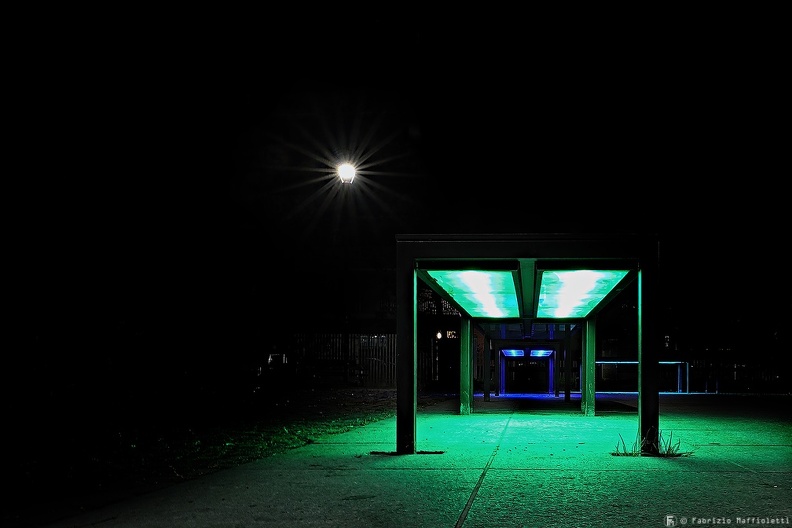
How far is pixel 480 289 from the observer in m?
11.4

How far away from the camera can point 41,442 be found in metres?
10.9

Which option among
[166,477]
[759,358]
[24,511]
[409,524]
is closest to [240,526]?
[409,524]

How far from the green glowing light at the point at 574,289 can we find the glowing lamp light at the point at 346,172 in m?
4.28

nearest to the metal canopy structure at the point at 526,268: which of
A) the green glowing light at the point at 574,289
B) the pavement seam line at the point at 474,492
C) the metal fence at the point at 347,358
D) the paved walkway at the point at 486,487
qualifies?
the green glowing light at the point at 574,289

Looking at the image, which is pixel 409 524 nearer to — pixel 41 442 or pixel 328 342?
pixel 41 442

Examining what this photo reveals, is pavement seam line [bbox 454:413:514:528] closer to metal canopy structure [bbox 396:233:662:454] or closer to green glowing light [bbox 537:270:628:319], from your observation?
metal canopy structure [bbox 396:233:662:454]

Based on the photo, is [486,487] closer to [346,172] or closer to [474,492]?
[474,492]

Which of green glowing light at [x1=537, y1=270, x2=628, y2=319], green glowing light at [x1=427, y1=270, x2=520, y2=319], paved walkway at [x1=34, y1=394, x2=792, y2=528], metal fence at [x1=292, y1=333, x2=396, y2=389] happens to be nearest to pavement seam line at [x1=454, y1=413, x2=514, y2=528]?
paved walkway at [x1=34, y1=394, x2=792, y2=528]

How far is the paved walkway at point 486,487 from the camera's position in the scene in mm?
5168

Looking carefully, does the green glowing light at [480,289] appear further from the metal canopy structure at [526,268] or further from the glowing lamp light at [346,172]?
the glowing lamp light at [346,172]

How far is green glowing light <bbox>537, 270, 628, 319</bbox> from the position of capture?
9.69m

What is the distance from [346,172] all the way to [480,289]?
16.5 feet

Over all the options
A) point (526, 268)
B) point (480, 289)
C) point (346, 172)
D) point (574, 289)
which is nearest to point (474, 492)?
point (526, 268)

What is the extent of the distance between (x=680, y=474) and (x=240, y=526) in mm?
3897
